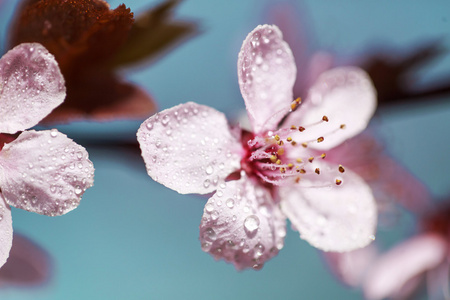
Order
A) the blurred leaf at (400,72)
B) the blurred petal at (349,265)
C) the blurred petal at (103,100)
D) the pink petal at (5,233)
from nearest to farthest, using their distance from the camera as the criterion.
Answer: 1. the pink petal at (5,233)
2. the blurred petal at (103,100)
3. the blurred leaf at (400,72)
4. the blurred petal at (349,265)

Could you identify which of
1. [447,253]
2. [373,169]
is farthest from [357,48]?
[447,253]

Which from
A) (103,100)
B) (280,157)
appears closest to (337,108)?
(280,157)

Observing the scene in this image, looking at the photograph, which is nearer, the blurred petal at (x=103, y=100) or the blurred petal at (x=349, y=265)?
the blurred petal at (x=103, y=100)

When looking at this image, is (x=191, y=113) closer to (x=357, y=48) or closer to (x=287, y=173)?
(x=287, y=173)

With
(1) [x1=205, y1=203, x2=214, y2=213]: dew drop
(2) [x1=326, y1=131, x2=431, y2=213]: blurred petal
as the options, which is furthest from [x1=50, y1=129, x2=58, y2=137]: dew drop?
(2) [x1=326, y1=131, x2=431, y2=213]: blurred petal

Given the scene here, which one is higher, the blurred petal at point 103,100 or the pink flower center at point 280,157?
the blurred petal at point 103,100

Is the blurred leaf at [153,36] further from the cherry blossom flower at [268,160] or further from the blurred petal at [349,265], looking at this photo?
the blurred petal at [349,265]

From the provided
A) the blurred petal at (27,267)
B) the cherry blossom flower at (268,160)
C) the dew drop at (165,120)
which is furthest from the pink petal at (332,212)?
the blurred petal at (27,267)
